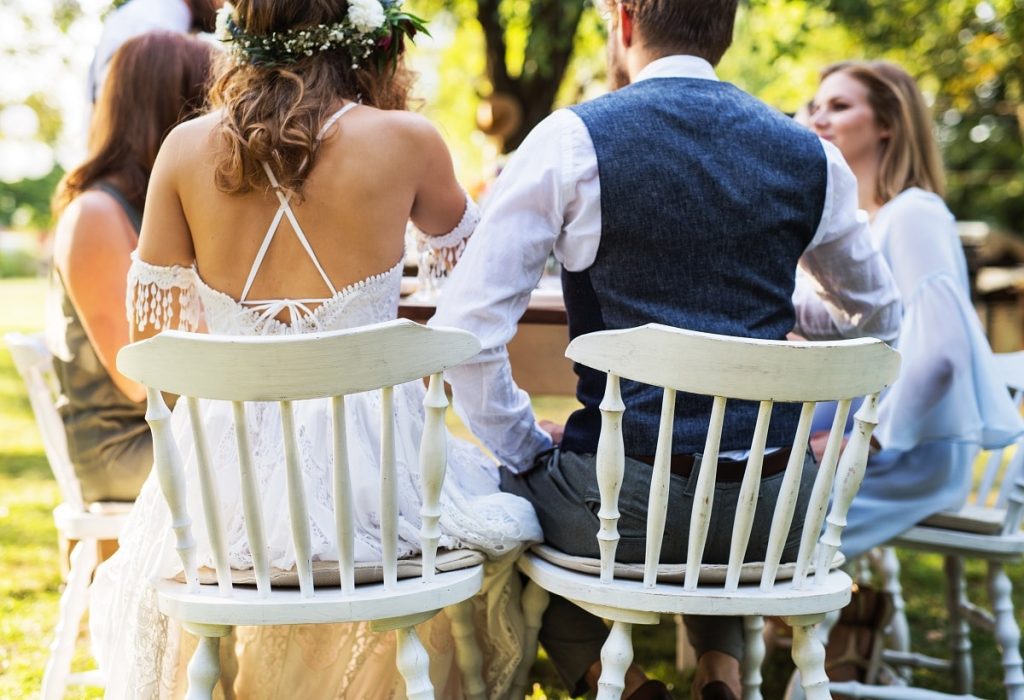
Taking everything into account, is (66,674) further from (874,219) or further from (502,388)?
(874,219)

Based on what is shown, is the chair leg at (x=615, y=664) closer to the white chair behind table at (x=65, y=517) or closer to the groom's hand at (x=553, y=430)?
the groom's hand at (x=553, y=430)

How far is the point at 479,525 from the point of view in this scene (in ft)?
5.69

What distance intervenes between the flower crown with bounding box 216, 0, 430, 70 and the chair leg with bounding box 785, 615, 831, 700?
4.05ft

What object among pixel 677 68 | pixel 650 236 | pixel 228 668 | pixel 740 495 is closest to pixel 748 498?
pixel 740 495

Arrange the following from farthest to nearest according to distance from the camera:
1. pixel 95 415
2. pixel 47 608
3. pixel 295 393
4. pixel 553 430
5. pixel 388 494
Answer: pixel 47 608 → pixel 95 415 → pixel 553 430 → pixel 388 494 → pixel 295 393

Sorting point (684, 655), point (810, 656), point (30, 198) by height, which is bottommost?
point (30, 198)

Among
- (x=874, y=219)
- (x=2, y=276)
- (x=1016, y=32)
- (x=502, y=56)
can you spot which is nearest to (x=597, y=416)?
(x=874, y=219)

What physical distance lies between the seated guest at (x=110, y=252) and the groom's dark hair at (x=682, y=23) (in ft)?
3.45

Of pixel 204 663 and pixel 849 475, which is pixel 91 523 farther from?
pixel 849 475

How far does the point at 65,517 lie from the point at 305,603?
95cm

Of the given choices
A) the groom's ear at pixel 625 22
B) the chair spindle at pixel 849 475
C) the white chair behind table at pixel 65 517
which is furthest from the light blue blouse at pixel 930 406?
the white chair behind table at pixel 65 517

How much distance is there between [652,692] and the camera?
189 cm

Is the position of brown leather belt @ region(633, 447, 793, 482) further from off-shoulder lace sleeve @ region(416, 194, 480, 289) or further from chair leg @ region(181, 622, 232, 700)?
chair leg @ region(181, 622, 232, 700)

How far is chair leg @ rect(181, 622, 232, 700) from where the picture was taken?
1581 mm
